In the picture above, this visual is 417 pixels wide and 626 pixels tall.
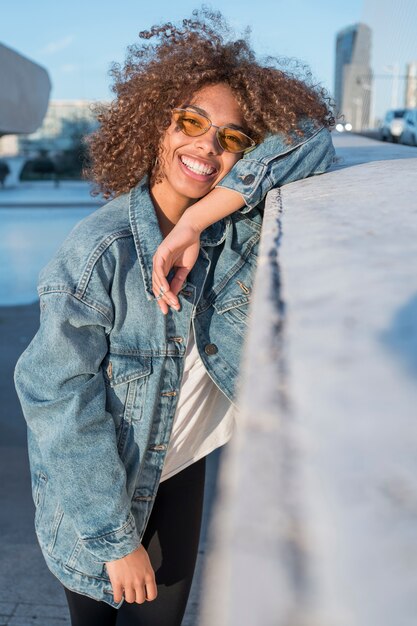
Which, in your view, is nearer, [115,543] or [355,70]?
[115,543]

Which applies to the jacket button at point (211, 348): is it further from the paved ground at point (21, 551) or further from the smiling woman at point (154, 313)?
the paved ground at point (21, 551)

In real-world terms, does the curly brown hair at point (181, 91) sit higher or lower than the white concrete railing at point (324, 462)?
higher

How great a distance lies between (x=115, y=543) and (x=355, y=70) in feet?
327

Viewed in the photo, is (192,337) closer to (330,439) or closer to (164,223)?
(164,223)

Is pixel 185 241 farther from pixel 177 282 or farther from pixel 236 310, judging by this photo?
pixel 236 310

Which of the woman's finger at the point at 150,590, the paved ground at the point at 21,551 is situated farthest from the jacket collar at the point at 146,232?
the paved ground at the point at 21,551

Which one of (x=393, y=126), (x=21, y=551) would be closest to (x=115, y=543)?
(x=21, y=551)

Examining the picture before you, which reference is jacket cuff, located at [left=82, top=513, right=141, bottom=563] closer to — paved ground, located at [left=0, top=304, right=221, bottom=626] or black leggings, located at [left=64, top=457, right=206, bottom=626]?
black leggings, located at [left=64, top=457, right=206, bottom=626]

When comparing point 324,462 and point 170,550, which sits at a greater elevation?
point 324,462

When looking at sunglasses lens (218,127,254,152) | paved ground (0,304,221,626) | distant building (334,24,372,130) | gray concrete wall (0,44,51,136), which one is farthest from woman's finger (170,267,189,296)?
distant building (334,24,372,130)

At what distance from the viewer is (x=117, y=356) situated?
1.55 meters

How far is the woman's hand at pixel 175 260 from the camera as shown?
152cm

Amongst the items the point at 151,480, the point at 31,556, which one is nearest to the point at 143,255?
the point at 151,480

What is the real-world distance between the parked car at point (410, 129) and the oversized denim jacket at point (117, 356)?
24.5 m
